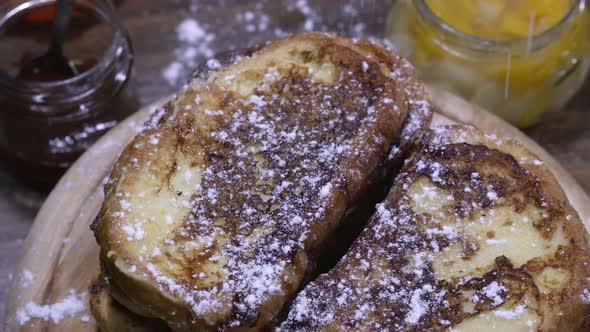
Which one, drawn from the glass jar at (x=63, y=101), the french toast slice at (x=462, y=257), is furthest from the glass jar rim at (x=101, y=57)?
the french toast slice at (x=462, y=257)

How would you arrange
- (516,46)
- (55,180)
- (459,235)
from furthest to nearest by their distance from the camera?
(55,180), (516,46), (459,235)

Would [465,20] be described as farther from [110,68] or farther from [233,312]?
[233,312]

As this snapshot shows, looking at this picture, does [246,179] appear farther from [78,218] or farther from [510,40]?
[510,40]

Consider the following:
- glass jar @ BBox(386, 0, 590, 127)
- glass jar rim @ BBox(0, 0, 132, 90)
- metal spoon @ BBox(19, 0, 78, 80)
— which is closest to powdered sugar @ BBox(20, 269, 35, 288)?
glass jar rim @ BBox(0, 0, 132, 90)

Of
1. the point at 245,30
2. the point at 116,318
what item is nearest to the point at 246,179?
the point at 116,318

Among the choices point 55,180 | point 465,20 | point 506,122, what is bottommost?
point 55,180

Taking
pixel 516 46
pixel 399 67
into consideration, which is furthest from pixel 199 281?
pixel 516 46
